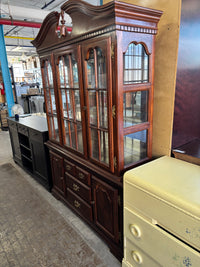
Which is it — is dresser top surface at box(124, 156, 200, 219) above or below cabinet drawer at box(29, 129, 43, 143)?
above

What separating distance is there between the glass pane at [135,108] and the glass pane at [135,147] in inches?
4.1

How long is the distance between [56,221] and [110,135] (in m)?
1.30

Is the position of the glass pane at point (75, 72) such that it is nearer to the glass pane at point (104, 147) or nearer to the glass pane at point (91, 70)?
the glass pane at point (91, 70)

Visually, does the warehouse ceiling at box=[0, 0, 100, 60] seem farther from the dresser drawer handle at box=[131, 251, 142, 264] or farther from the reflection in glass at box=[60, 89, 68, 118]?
the dresser drawer handle at box=[131, 251, 142, 264]

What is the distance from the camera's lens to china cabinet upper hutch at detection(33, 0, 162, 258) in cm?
122

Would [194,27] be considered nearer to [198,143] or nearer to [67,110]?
[198,143]

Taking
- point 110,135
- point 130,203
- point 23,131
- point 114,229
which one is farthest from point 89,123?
point 23,131

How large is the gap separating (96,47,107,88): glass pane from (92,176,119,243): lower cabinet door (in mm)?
764

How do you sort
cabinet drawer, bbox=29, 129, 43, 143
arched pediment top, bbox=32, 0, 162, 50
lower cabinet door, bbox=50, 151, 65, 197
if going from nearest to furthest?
arched pediment top, bbox=32, 0, 162, 50 → lower cabinet door, bbox=50, 151, 65, 197 → cabinet drawer, bbox=29, 129, 43, 143

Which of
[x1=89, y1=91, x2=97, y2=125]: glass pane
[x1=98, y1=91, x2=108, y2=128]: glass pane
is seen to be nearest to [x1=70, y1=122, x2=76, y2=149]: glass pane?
[x1=89, y1=91, x2=97, y2=125]: glass pane

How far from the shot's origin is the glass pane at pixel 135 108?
1.39 m

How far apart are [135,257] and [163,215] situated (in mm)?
500

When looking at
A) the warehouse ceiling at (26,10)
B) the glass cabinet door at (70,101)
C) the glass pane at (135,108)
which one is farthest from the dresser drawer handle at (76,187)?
the warehouse ceiling at (26,10)

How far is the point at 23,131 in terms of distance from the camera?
2916 millimetres
